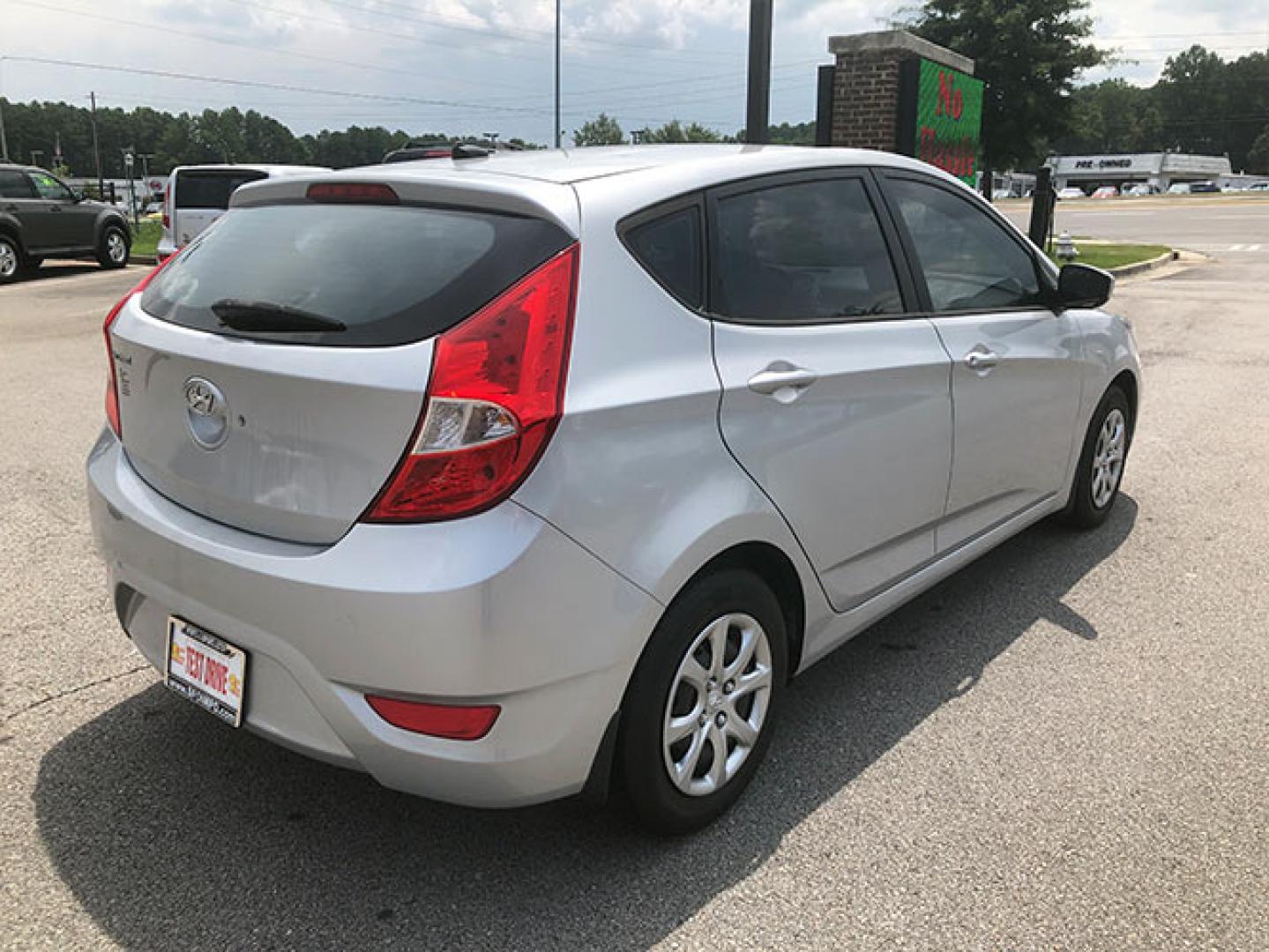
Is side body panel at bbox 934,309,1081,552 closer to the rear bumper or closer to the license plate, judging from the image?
the rear bumper

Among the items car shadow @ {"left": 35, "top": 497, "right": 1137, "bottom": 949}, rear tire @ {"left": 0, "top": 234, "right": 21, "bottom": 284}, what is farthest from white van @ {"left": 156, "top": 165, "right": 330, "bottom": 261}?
car shadow @ {"left": 35, "top": 497, "right": 1137, "bottom": 949}

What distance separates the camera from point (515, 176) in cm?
244

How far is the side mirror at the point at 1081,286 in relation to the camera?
4.05 m

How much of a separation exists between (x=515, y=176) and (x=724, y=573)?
3.53ft

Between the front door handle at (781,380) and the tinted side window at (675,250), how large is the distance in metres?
0.25

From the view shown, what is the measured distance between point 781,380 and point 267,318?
1234mm

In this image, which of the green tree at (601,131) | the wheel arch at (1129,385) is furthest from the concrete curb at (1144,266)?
the green tree at (601,131)

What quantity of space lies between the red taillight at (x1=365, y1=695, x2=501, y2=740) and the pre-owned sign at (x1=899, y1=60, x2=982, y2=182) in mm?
11597

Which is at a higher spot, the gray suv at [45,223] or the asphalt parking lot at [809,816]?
the gray suv at [45,223]

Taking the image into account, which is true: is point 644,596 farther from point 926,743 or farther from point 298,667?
point 926,743

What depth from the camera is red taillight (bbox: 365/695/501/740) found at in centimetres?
206

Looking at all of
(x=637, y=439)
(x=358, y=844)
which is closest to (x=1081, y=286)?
(x=637, y=439)

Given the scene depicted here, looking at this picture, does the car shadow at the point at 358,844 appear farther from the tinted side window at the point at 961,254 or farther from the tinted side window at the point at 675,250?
the tinted side window at the point at 961,254

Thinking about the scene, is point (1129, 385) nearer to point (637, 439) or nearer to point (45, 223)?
point (637, 439)
